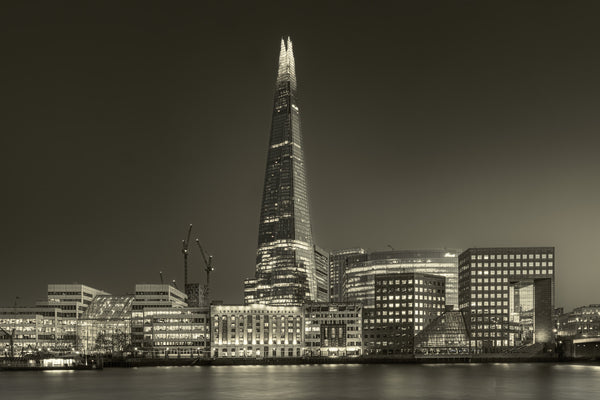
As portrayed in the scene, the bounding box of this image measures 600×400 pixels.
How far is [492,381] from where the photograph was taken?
413ft

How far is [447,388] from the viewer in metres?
112

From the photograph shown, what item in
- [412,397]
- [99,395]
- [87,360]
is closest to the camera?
[412,397]

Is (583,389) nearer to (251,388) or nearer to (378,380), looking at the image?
(378,380)

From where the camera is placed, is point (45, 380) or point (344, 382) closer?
point (344, 382)

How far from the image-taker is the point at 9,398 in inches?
3999

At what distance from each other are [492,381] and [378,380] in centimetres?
1827

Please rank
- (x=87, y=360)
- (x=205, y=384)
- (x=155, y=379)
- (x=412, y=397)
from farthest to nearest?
(x=87, y=360), (x=155, y=379), (x=205, y=384), (x=412, y=397)

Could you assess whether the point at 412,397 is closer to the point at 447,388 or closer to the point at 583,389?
the point at 447,388

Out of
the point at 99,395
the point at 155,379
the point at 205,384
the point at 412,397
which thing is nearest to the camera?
the point at 412,397

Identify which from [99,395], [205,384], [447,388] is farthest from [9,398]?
[447,388]

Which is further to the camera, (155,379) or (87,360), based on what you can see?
(87,360)

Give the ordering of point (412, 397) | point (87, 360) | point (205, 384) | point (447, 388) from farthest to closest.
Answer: point (87, 360) < point (205, 384) < point (447, 388) < point (412, 397)

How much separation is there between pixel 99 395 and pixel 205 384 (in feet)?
70.1

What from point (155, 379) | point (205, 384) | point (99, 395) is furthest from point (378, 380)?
point (99, 395)
